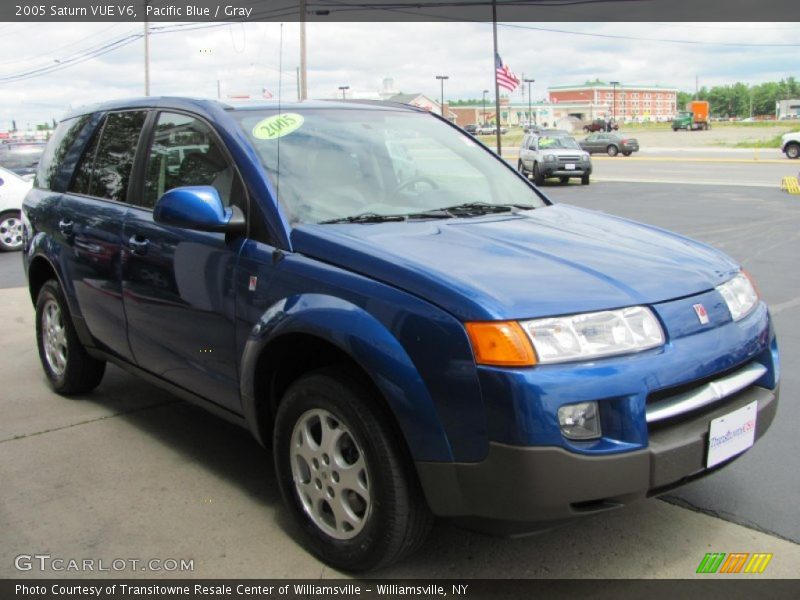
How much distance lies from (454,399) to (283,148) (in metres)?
1.57

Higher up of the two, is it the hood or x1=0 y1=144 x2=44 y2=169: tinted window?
x1=0 y1=144 x2=44 y2=169: tinted window

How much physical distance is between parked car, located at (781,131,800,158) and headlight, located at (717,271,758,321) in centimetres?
3240

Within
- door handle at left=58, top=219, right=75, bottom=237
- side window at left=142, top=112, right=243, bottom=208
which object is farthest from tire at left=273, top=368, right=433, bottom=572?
door handle at left=58, top=219, right=75, bottom=237

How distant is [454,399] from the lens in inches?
97.5

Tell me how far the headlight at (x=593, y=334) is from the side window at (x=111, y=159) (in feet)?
8.71

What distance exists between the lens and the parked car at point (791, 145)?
31.8 meters

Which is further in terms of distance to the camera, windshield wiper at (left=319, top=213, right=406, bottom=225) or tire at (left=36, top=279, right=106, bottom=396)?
tire at (left=36, top=279, right=106, bottom=396)

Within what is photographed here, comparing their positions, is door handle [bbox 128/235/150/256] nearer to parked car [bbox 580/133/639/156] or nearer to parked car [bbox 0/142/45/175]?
parked car [bbox 0/142/45/175]

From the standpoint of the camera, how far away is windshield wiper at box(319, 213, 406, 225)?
3270 millimetres

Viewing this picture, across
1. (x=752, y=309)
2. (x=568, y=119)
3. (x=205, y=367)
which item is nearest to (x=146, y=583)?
(x=205, y=367)

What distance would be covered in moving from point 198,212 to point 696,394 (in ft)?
6.49

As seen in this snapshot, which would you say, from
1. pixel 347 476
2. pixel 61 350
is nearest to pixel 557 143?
pixel 61 350

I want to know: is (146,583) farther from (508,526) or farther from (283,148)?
(283,148)

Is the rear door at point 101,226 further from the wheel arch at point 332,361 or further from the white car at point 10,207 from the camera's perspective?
the white car at point 10,207
